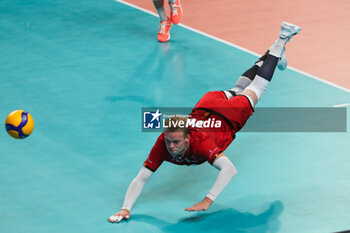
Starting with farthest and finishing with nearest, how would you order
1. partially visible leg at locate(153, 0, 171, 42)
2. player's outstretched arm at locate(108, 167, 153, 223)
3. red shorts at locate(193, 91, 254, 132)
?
partially visible leg at locate(153, 0, 171, 42)
red shorts at locate(193, 91, 254, 132)
player's outstretched arm at locate(108, 167, 153, 223)

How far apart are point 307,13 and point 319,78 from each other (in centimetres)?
347

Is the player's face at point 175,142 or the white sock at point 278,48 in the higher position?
the white sock at point 278,48

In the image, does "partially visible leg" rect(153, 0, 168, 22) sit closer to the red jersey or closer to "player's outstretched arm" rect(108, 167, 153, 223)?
the red jersey

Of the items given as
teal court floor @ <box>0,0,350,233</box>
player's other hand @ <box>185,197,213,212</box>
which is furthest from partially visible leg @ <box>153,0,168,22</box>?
player's other hand @ <box>185,197,213,212</box>

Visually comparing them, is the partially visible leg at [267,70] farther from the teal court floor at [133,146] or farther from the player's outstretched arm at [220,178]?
the player's outstretched arm at [220,178]

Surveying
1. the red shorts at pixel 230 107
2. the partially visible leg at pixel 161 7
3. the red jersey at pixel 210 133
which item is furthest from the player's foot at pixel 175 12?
the red shorts at pixel 230 107

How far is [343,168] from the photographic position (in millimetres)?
7969

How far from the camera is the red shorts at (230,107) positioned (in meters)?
7.87

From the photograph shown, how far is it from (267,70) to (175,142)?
2322 millimetres

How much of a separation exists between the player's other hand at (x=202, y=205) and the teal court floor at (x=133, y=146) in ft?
0.90

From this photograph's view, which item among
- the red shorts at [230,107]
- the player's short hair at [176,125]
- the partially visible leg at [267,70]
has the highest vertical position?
the partially visible leg at [267,70]

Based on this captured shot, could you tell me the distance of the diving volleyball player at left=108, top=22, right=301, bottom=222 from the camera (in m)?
6.87

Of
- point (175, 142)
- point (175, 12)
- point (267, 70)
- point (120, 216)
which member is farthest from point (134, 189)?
point (175, 12)

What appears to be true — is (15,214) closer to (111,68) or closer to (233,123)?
(233,123)
